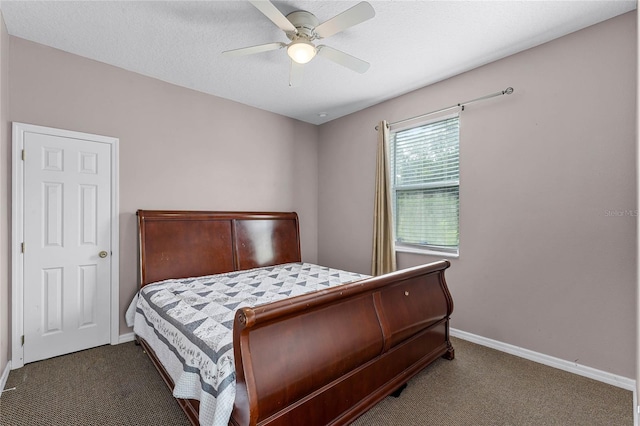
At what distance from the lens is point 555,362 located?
2.39 meters

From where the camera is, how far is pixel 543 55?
246 centimetres

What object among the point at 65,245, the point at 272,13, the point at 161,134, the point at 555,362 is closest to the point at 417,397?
the point at 555,362

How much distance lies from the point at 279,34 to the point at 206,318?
2.25 m

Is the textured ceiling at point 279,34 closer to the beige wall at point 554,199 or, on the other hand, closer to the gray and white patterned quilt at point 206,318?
the beige wall at point 554,199

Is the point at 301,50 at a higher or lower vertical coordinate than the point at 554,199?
higher

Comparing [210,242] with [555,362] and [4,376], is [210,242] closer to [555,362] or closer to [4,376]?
[4,376]

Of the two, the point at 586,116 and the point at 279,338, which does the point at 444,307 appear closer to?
the point at 279,338

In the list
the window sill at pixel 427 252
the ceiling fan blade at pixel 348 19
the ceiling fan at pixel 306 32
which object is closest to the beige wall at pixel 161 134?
the ceiling fan at pixel 306 32

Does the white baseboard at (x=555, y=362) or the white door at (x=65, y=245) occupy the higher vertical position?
the white door at (x=65, y=245)

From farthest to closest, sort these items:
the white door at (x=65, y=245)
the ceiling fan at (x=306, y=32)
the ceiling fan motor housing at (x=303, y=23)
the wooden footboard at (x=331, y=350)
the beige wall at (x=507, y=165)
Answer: the white door at (x=65, y=245)
the beige wall at (x=507, y=165)
the ceiling fan motor housing at (x=303, y=23)
the ceiling fan at (x=306, y=32)
the wooden footboard at (x=331, y=350)

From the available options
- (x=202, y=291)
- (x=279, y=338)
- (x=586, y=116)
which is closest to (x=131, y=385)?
(x=202, y=291)

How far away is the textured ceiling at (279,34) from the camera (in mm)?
2049

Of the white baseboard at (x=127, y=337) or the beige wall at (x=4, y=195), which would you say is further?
the white baseboard at (x=127, y=337)

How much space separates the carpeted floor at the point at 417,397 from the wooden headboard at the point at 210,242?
2.87 feet
